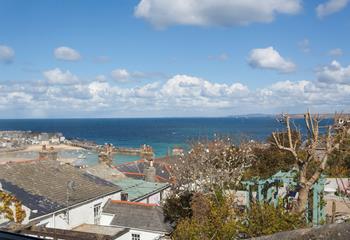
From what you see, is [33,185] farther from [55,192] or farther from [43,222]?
[43,222]

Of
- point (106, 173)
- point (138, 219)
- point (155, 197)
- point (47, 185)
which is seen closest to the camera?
point (138, 219)

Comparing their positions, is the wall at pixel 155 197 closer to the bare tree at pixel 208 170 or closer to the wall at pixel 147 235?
the bare tree at pixel 208 170

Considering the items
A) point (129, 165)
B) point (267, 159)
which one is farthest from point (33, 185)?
point (267, 159)

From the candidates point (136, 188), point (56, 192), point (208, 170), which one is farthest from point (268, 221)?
point (136, 188)

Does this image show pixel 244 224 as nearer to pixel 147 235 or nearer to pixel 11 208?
pixel 147 235

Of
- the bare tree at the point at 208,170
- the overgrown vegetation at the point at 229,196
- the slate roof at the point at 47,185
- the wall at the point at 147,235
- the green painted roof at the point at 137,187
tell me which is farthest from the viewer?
the green painted roof at the point at 137,187

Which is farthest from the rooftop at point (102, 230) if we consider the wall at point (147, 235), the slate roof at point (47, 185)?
the slate roof at point (47, 185)

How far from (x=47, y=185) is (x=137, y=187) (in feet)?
27.0

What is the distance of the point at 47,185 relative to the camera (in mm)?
22281

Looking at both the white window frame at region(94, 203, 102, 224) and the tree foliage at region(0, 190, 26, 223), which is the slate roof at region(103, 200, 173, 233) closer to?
the white window frame at region(94, 203, 102, 224)

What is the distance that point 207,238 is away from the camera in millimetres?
11477

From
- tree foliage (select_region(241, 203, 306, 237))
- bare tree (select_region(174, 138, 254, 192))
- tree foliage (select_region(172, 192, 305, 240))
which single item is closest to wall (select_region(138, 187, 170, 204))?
bare tree (select_region(174, 138, 254, 192))

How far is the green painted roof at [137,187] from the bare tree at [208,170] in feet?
10.1

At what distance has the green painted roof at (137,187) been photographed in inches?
1079
